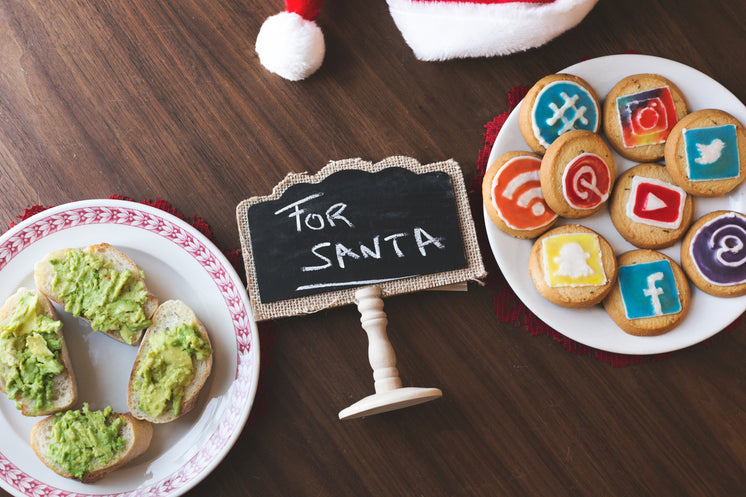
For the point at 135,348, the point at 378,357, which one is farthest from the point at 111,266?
the point at 378,357

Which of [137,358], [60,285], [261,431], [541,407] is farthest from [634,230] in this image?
[60,285]

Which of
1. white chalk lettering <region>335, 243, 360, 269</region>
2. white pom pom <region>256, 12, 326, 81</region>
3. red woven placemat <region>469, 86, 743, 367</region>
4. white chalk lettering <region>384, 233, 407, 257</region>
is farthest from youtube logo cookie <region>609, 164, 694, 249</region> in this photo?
white pom pom <region>256, 12, 326, 81</region>

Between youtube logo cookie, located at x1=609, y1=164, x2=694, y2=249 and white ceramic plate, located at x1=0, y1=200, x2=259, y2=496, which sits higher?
white ceramic plate, located at x1=0, y1=200, x2=259, y2=496

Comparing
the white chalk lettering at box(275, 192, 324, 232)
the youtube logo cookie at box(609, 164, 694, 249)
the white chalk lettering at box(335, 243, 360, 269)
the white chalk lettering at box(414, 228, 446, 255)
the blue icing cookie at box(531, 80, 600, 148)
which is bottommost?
the youtube logo cookie at box(609, 164, 694, 249)

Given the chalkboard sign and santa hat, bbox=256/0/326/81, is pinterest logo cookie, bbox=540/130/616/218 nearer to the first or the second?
the chalkboard sign

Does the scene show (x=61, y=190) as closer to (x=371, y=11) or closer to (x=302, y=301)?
(x=302, y=301)

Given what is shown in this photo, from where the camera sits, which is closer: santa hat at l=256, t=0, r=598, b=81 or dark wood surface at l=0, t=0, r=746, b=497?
santa hat at l=256, t=0, r=598, b=81
